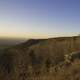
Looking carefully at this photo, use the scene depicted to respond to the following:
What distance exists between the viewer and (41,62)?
66.6 ft

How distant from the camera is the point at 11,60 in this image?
2072 cm

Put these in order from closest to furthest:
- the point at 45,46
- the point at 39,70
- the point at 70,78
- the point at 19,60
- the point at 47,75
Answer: the point at 70,78 → the point at 47,75 → the point at 39,70 → the point at 19,60 → the point at 45,46

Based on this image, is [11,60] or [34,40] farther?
[34,40]

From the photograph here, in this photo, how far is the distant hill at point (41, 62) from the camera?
51.6 ft

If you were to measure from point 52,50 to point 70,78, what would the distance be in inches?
393

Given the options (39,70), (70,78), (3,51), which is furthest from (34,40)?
(70,78)

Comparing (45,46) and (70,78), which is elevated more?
(45,46)

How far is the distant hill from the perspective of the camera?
15.7 metres

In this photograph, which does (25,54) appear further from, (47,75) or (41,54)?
(47,75)

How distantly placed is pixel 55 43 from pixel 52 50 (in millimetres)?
1557

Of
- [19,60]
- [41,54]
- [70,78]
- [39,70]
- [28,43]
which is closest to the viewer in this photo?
[70,78]

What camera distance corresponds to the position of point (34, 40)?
28.0m

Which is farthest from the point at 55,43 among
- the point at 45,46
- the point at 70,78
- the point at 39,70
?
the point at 70,78

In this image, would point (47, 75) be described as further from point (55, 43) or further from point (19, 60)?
point (55, 43)
